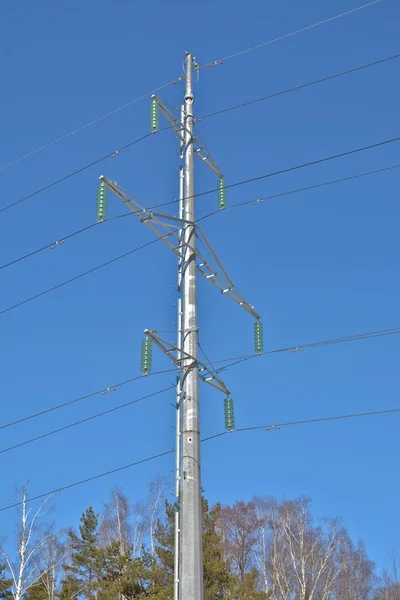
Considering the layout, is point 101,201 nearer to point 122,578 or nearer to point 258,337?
point 258,337

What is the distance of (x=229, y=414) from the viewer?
49.9ft

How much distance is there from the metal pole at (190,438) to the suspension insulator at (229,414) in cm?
204

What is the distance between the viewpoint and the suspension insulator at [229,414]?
15126 millimetres

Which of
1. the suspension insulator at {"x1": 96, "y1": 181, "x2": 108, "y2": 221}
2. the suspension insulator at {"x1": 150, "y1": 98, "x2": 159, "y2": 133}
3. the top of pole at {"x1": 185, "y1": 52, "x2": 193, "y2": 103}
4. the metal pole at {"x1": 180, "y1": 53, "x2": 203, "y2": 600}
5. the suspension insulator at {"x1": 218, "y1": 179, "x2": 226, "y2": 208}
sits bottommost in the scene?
the metal pole at {"x1": 180, "y1": 53, "x2": 203, "y2": 600}

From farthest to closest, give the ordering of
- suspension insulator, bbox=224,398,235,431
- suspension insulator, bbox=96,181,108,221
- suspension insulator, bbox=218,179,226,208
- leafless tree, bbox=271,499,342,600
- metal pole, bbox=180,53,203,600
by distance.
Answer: leafless tree, bbox=271,499,342,600 < suspension insulator, bbox=218,179,226,208 < suspension insulator, bbox=224,398,235,431 < suspension insulator, bbox=96,181,108,221 < metal pole, bbox=180,53,203,600

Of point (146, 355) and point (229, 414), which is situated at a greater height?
point (146, 355)

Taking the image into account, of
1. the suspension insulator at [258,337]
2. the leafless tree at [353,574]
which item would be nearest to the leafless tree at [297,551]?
the leafless tree at [353,574]

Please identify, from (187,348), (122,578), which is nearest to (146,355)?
(187,348)

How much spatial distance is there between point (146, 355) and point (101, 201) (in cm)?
319

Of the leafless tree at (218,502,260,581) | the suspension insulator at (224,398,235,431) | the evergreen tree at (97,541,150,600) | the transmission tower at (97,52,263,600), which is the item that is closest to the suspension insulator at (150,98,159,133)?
the transmission tower at (97,52,263,600)

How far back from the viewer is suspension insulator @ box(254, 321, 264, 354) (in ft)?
53.1

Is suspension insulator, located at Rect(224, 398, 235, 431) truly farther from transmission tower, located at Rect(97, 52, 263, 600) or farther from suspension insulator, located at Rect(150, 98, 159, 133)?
suspension insulator, located at Rect(150, 98, 159, 133)

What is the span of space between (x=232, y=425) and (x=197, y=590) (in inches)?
173

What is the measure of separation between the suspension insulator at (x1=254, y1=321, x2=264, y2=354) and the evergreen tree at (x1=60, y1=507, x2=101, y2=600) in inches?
932
